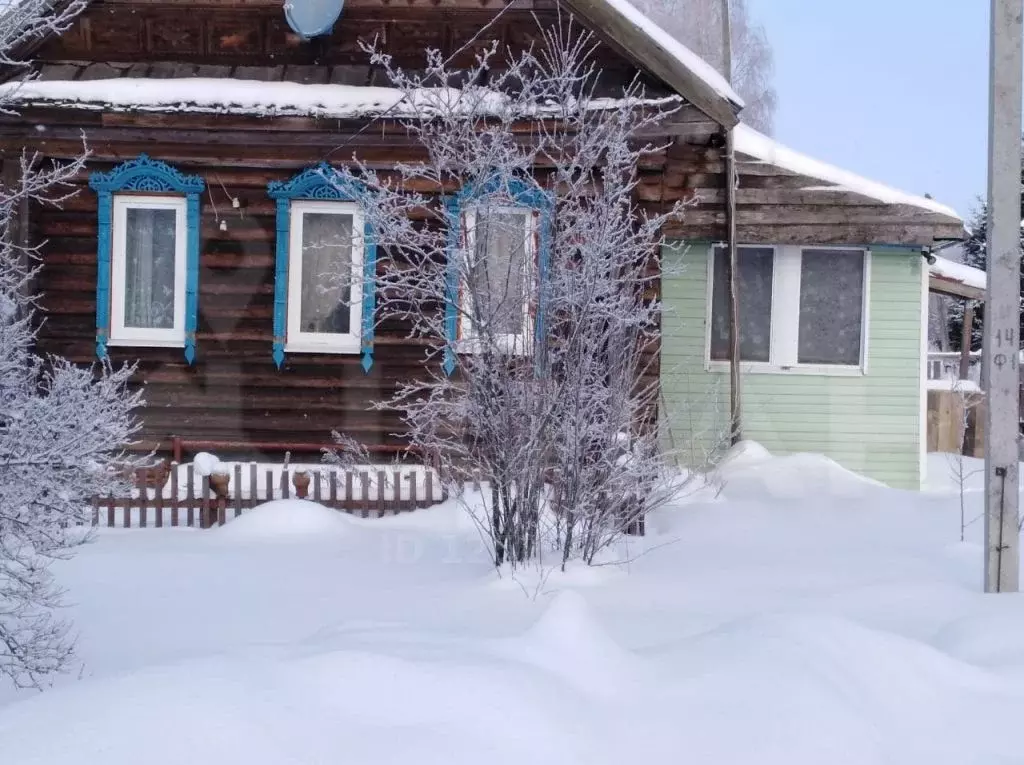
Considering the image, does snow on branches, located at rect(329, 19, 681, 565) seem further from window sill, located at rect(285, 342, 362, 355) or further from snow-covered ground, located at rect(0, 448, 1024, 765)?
window sill, located at rect(285, 342, 362, 355)

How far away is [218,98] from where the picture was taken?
9.30m

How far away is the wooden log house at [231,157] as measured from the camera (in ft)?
30.8

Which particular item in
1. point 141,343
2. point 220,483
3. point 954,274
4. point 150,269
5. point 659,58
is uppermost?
point 659,58

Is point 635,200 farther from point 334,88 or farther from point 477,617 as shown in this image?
point 477,617

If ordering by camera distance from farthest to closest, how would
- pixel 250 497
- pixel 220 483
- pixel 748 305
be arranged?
pixel 748 305 < pixel 250 497 < pixel 220 483

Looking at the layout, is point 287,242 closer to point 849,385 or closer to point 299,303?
point 299,303

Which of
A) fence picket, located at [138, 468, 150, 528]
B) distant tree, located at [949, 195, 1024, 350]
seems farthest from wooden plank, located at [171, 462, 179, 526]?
distant tree, located at [949, 195, 1024, 350]

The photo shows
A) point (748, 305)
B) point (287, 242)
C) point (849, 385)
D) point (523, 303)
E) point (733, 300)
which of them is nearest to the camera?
point (523, 303)

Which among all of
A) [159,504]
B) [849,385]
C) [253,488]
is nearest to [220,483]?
[253,488]

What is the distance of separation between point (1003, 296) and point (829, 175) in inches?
218

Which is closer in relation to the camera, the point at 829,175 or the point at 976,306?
the point at 829,175

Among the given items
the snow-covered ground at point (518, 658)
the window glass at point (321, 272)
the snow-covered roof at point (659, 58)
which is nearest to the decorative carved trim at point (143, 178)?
the window glass at point (321, 272)

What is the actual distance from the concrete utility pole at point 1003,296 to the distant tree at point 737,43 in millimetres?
26167

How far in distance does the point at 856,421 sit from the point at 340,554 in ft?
22.1
